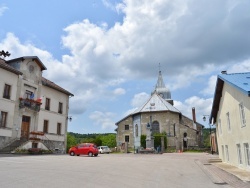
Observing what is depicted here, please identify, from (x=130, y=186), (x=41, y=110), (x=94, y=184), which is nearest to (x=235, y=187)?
(x=130, y=186)

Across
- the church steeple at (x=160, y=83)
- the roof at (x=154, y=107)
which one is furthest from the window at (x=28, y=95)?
the church steeple at (x=160, y=83)

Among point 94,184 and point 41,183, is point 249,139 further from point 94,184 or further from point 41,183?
point 41,183

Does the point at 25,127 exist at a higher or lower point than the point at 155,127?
lower

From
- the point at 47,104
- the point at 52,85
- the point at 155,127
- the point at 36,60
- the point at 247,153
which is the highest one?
the point at 36,60

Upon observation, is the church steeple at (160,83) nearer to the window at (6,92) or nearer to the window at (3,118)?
the window at (6,92)

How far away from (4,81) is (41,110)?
678 centimetres

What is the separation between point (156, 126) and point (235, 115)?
133 feet

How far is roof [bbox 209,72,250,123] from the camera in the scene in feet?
46.1

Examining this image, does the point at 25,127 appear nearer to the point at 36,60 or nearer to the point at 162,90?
the point at 36,60

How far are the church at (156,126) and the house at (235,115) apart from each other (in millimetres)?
33873

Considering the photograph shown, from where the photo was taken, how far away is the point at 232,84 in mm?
15281

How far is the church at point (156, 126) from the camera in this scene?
5659cm

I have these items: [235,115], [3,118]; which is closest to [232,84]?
[235,115]

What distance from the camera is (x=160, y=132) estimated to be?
56.7m
